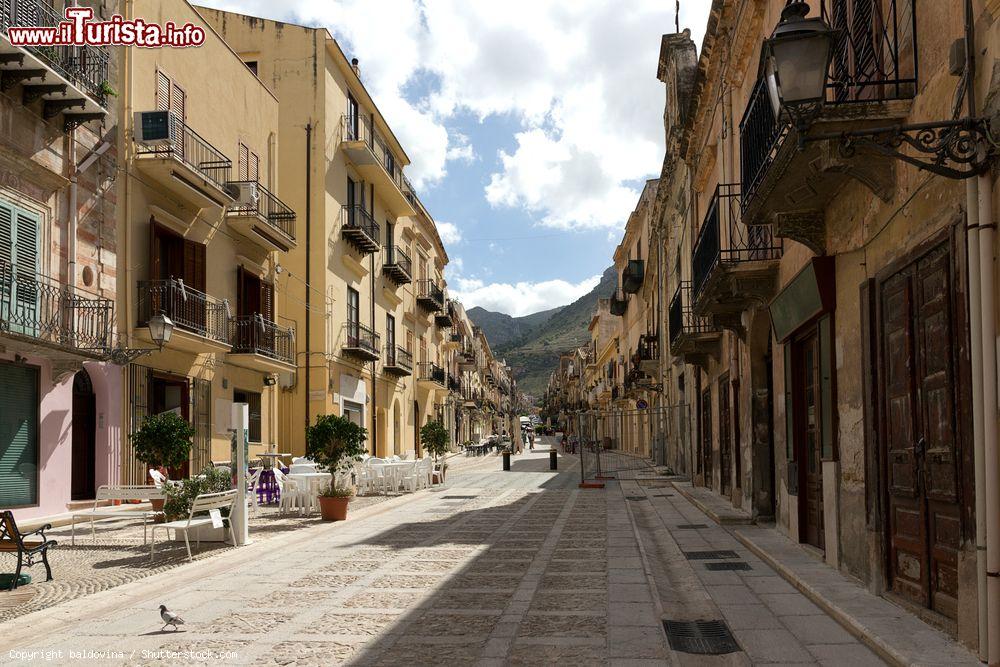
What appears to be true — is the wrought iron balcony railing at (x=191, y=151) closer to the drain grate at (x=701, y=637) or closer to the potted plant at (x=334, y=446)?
the potted plant at (x=334, y=446)

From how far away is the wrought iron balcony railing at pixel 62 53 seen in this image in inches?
534

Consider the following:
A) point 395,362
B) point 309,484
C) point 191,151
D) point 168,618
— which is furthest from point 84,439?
point 395,362

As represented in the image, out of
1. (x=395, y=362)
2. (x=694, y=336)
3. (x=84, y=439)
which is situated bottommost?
(x=84, y=439)

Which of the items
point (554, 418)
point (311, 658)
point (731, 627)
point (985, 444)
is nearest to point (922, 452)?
point (985, 444)

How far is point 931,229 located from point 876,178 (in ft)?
3.27

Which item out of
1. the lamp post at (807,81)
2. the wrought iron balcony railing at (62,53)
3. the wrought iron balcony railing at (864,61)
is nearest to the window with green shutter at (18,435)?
the wrought iron balcony railing at (62,53)

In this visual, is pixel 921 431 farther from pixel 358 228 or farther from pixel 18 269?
pixel 358 228

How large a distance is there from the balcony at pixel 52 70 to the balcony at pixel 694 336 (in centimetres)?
1164

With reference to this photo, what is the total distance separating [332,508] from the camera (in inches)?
604

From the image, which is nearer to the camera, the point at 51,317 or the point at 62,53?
the point at 51,317

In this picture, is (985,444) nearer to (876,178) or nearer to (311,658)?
(876,178)

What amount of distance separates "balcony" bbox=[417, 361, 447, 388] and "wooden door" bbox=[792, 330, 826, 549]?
3303cm

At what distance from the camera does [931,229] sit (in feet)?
19.8

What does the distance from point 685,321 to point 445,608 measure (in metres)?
14.8
